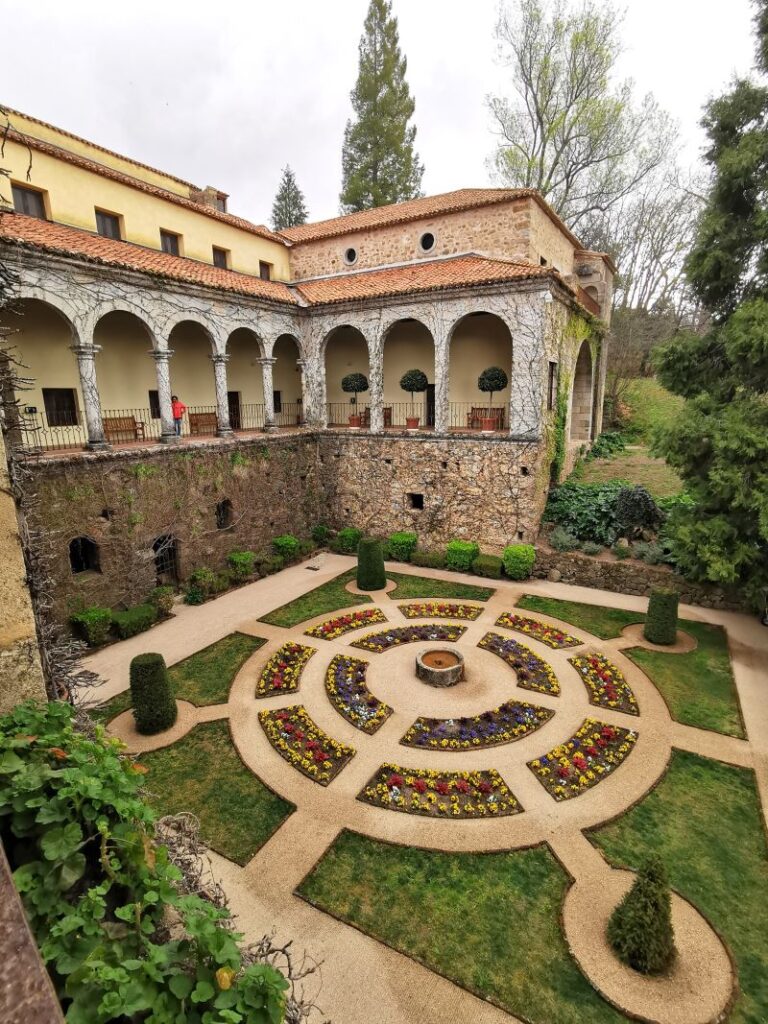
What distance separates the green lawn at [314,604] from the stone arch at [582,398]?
13888 mm

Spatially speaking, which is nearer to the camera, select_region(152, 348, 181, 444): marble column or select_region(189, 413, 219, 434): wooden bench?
select_region(152, 348, 181, 444): marble column

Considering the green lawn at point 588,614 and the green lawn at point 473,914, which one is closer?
the green lawn at point 473,914

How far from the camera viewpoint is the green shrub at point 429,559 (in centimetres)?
1761

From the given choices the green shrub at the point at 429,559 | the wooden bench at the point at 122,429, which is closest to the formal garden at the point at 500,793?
the green shrub at the point at 429,559

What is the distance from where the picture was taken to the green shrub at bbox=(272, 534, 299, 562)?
18219mm

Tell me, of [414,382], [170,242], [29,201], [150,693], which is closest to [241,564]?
[150,693]

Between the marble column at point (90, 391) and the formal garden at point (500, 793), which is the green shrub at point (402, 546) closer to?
the formal garden at point (500, 793)

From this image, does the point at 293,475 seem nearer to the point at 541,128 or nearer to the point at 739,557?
the point at 739,557

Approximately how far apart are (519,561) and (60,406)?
554 inches

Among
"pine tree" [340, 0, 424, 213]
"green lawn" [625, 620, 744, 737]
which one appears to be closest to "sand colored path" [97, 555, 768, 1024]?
"green lawn" [625, 620, 744, 737]

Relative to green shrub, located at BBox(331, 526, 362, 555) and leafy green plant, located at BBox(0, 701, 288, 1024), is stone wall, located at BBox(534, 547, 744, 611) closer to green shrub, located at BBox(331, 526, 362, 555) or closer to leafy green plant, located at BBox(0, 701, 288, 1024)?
green shrub, located at BBox(331, 526, 362, 555)

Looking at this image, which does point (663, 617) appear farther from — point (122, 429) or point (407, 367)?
point (122, 429)

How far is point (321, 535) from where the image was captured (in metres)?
20.1

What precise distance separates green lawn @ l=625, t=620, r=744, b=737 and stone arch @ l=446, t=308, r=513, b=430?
963 cm
